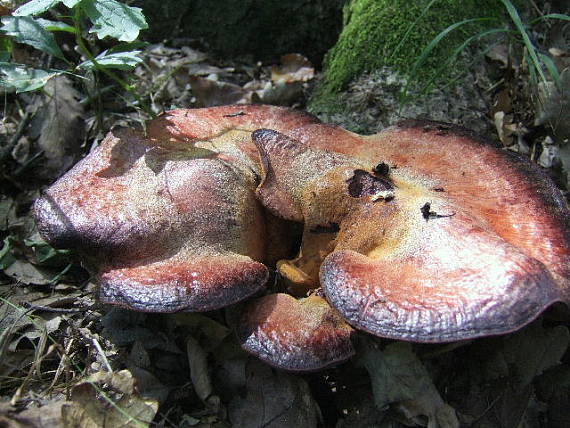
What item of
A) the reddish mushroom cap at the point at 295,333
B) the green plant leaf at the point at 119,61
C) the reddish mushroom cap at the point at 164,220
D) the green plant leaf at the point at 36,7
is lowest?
the reddish mushroom cap at the point at 295,333

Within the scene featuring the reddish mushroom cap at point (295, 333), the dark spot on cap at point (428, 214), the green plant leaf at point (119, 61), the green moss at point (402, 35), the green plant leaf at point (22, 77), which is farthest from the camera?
the green moss at point (402, 35)

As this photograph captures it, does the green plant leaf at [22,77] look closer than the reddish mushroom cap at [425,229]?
No

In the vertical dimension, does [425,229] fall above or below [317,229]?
above

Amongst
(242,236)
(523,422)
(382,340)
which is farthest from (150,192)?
(523,422)

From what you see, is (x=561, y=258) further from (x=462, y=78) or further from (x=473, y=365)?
(x=462, y=78)

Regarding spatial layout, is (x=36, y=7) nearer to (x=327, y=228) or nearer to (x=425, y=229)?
(x=327, y=228)

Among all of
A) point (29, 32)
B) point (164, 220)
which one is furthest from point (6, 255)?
point (164, 220)

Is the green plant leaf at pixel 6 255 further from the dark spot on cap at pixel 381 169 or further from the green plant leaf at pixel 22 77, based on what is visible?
the dark spot on cap at pixel 381 169

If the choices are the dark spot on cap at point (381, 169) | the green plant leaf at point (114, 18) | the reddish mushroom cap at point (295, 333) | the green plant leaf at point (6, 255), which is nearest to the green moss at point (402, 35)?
the dark spot on cap at point (381, 169)
